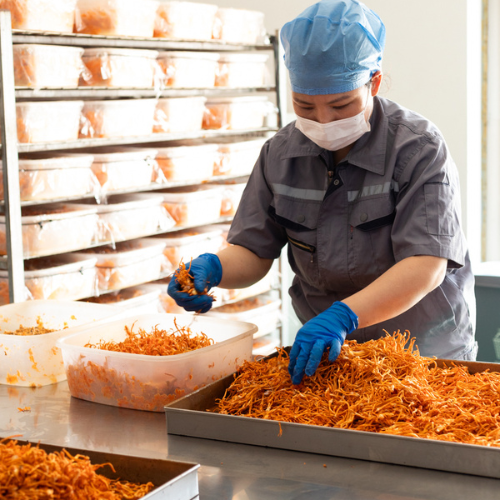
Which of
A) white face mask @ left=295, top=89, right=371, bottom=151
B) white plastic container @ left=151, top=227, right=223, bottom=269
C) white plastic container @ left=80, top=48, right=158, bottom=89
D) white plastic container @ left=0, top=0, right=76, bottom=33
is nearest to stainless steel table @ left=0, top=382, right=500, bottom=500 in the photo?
white face mask @ left=295, top=89, right=371, bottom=151

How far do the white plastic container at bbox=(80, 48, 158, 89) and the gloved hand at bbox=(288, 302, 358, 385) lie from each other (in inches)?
84.9

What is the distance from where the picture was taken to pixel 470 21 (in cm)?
401

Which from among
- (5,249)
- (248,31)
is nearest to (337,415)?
(5,249)

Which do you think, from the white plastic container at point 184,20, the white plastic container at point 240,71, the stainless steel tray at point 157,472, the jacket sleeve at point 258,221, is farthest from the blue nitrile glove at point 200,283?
the white plastic container at point 240,71

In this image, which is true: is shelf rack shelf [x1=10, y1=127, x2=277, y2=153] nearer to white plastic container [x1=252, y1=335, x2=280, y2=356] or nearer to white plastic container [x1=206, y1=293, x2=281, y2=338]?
white plastic container [x1=206, y1=293, x2=281, y2=338]

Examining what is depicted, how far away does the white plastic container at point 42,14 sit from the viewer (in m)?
2.87

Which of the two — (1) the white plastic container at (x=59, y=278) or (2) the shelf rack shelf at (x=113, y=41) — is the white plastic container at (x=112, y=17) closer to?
(2) the shelf rack shelf at (x=113, y=41)

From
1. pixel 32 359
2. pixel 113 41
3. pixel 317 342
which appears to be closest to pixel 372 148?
pixel 317 342

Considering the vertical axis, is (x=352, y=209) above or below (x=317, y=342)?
above

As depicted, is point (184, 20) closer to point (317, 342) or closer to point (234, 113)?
point (234, 113)

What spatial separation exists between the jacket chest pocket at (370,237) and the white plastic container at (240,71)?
89.8 inches

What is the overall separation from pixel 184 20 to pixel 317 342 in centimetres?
265

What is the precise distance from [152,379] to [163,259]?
7.16 ft

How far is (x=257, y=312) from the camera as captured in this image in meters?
4.25
